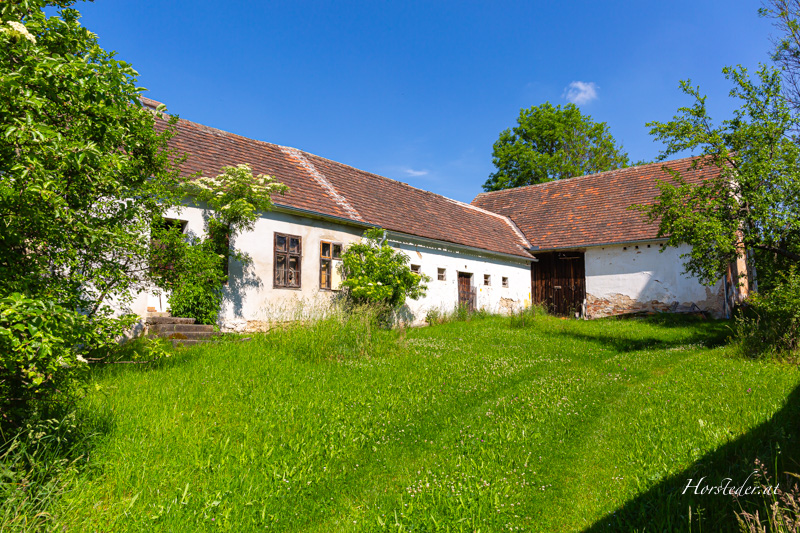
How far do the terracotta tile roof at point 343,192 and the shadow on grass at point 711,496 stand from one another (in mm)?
10508

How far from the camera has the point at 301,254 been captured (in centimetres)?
1281

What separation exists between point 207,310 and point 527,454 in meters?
8.53

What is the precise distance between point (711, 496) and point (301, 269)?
1082cm

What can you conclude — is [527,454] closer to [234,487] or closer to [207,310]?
[234,487]

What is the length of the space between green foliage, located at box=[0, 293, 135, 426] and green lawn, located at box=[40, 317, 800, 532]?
0.80 metres

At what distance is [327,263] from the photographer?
13492 mm

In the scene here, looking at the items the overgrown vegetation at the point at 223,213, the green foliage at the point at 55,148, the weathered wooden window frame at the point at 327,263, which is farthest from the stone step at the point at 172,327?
the green foliage at the point at 55,148

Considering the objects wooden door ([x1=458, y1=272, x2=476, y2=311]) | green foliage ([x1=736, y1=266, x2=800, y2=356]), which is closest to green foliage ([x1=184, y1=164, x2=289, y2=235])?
wooden door ([x1=458, y1=272, x2=476, y2=311])

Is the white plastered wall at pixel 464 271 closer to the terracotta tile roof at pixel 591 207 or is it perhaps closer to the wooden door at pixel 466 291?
the wooden door at pixel 466 291

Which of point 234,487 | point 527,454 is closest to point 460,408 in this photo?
point 527,454

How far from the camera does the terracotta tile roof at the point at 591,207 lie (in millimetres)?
20109

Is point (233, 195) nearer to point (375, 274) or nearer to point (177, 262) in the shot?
point (177, 262)

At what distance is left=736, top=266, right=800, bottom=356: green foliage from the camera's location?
8891 millimetres

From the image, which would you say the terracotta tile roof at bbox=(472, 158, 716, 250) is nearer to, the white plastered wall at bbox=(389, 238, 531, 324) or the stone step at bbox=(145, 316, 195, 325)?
the white plastered wall at bbox=(389, 238, 531, 324)
